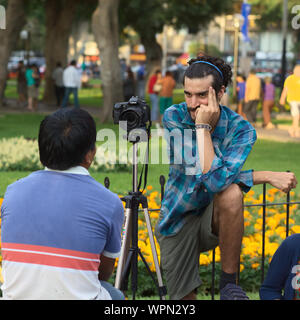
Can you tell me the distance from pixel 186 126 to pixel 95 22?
1459 cm

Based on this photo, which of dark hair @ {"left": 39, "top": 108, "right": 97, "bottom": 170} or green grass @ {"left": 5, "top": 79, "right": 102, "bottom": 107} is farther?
green grass @ {"left": 5, "top": 79, "right": 102, "bottom": 107}

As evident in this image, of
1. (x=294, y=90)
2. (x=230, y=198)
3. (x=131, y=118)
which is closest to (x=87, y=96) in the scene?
(x=294, y=90)

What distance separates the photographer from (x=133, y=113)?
382 cm

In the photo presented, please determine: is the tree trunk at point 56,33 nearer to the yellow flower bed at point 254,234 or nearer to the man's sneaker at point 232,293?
the yellow flower bed at point 254,234

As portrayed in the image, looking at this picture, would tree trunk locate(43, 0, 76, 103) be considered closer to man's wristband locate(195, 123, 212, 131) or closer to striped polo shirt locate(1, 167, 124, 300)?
man's wristband locate(195, 123, 212, 131)

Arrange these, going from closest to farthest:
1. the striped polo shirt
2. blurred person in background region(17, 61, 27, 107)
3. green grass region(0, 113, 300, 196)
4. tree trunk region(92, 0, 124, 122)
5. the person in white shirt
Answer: the striped polo shirt, green grass region(0, 113, 300, 196), tree trunk region(92, 0, 124, 122), the person in white shirt, blurred person in background region(17, 61, 27, 107)

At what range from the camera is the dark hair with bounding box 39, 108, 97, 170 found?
2.68 meters

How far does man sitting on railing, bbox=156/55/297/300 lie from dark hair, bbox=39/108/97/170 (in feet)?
3.12

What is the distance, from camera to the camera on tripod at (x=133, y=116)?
379 centimetres

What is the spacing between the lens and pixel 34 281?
8.51 ft

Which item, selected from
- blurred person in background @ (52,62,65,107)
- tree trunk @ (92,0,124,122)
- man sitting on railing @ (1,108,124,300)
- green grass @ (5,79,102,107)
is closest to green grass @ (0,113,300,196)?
tree trunk @ (92,0,124,122)

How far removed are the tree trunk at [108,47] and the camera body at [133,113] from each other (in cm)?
1403
